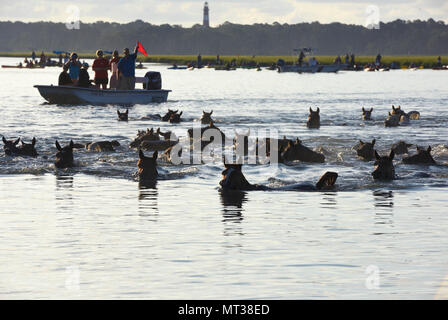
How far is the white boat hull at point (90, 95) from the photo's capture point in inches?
1545

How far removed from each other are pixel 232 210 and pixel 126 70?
25037 mm

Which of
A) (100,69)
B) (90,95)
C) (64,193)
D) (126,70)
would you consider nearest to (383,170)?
(64,193)

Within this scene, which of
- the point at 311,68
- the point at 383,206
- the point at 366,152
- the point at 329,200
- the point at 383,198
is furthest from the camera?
the point at 311,68

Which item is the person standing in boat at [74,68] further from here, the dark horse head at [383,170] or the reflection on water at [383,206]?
the reflection on water at [383,206]

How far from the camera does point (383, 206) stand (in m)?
15.1

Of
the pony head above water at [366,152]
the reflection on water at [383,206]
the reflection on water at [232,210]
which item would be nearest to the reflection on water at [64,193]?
the reflection on water at [232,210]

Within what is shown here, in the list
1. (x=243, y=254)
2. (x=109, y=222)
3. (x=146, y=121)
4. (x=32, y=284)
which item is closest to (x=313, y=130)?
(x=146, y=121)

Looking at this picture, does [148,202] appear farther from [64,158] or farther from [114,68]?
[114,68]

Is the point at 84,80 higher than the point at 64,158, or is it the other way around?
the point at 84,80

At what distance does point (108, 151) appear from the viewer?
75.8 ft

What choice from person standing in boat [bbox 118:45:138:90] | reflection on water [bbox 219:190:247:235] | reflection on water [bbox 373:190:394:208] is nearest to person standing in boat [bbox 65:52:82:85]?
person standing in boat [bbox 118:45:138:90]

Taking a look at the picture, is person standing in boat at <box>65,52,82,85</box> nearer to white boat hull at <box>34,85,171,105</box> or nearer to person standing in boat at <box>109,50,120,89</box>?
white boat hull at <box>34,85,171,105</box>

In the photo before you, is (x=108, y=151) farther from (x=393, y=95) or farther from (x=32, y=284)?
(x=393, y=95)
